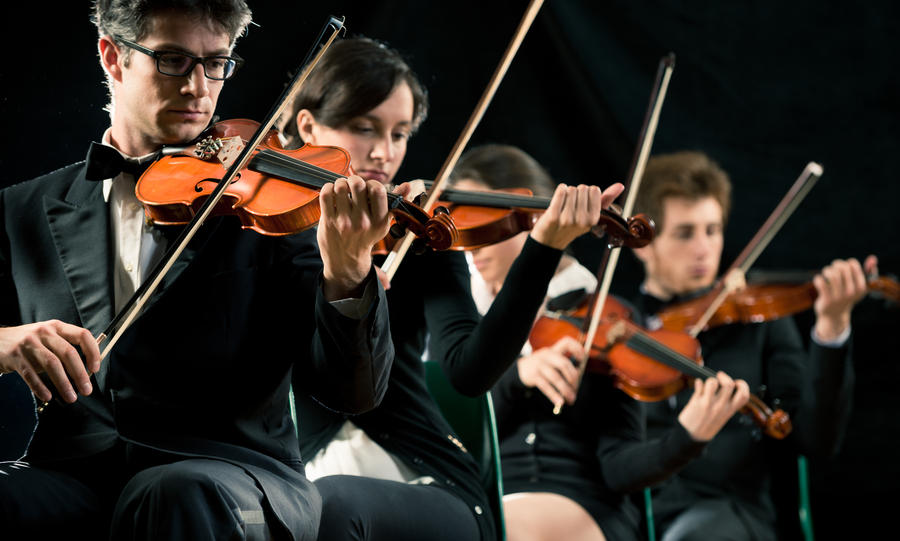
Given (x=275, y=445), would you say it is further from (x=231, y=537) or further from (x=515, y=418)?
(x=515, y=418)

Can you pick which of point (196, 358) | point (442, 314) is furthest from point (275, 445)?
point (442, 314)

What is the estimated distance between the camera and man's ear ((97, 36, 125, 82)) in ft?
3.54

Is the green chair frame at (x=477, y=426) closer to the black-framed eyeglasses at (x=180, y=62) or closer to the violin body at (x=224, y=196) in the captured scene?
the violin body at (x=224, y=196)

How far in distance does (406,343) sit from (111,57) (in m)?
0.55

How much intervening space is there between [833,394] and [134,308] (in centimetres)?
149

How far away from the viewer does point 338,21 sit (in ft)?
3.46

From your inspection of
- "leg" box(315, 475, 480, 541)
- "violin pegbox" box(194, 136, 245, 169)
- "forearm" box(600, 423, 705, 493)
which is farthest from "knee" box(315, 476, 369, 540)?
"forearm" box(600, 423, 705, 493)

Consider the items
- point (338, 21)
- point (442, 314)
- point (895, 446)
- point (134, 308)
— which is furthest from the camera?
point (895, 446)

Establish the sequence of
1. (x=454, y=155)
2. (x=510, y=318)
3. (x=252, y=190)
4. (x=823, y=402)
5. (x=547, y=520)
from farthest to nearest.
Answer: (x=823, y=402), (x=547, y=520), (x=454, y=155), (x=510, y=318), (x=252, y=190)

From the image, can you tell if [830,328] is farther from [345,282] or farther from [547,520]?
[345,282]

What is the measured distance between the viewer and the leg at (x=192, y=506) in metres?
0.82

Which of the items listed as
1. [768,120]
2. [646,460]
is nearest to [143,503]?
[646,460]

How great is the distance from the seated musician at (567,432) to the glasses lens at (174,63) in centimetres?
72

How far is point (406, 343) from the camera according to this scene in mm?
1395
